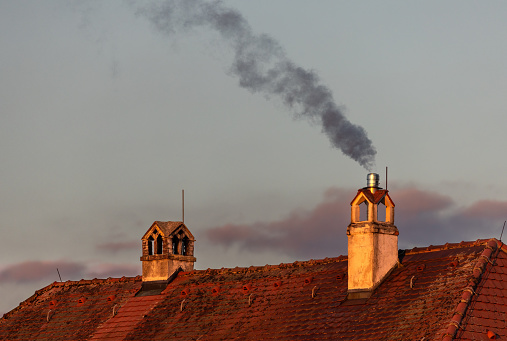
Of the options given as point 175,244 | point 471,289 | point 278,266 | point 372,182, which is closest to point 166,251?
point 175,244

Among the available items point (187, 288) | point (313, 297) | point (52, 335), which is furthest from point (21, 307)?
point (313, 297)

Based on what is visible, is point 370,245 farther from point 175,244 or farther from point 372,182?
point 175,244

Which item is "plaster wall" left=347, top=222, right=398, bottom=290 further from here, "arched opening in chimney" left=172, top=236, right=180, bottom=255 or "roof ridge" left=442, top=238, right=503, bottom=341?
"arched opening in chimney" left=172, top=236, right=180, bottom=255

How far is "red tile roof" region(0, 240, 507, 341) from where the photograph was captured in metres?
36.2

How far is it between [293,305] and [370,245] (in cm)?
371

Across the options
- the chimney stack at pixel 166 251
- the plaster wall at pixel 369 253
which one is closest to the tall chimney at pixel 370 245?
the plaster wall at pixel 369 253

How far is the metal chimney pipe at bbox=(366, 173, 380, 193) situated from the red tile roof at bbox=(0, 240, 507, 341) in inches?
113

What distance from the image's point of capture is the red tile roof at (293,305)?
36.2 meters

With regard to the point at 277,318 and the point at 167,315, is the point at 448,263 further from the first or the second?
the point at 167,315

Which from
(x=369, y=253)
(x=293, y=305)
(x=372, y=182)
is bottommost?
(x=293, y=305)

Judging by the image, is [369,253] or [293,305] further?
[293,305]

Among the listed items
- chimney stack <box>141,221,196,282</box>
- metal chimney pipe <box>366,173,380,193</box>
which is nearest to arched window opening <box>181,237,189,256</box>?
chimney stack <box>141,221,196,282</box>

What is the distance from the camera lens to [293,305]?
41656 millimetres

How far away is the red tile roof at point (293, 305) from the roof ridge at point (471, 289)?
35mm
